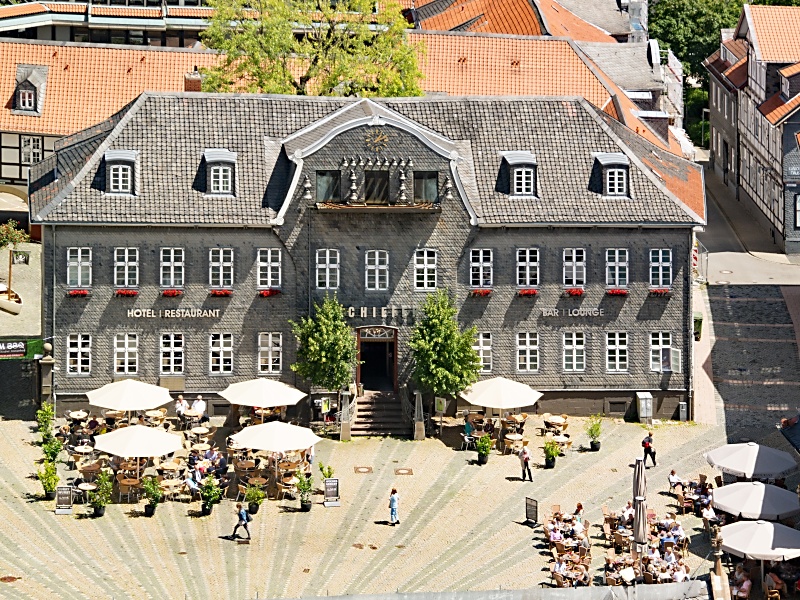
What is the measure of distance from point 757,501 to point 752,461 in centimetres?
420

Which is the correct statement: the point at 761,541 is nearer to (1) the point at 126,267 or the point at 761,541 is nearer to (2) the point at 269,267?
(2) the point at 269,267

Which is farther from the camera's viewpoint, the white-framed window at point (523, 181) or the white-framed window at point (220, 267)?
the white-framed window at point (523, 181)

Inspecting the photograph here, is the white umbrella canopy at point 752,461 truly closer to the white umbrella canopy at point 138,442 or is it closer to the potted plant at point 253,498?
the potted plant at point 253,498

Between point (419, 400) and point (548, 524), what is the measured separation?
1532 cm

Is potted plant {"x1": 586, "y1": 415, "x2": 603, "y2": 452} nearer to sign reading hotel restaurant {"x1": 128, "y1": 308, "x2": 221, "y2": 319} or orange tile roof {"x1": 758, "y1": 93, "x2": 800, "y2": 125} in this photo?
sign reading hotel restaurant {"x1": 128, "y1": 308, "x2": 221, "y2": 319}

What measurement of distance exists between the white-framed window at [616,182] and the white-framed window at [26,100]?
40.7m

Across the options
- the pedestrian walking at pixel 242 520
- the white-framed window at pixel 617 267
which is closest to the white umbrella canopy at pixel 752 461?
the white-framed window at pixel 617 267

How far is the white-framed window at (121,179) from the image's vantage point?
3957 inches

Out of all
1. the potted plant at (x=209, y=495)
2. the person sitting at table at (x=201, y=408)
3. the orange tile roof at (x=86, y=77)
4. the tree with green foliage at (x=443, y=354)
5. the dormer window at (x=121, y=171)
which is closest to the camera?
the potted plant at (x=209, y=495)

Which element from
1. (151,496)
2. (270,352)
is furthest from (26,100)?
(151,496)

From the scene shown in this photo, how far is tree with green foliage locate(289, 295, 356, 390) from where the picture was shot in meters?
99.9

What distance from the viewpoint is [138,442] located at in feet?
302

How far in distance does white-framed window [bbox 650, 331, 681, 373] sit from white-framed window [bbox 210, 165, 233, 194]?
20.0 meters

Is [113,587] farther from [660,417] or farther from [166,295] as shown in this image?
[660,417]
